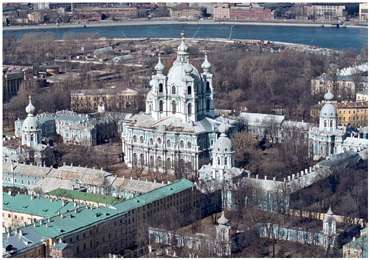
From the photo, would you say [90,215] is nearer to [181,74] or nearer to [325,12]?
[181,74]

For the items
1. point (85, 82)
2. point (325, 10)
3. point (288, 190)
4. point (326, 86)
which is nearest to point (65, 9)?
point (325, 10)

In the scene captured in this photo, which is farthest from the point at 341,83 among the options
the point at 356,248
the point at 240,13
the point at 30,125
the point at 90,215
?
the point at 240,13

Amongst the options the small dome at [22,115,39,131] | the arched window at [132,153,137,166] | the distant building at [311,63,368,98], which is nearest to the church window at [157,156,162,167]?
the arched window at [132,153,137,166]

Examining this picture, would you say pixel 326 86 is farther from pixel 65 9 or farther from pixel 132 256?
pixel 65 9

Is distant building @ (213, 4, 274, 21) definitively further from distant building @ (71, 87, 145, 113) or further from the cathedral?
the cathedral

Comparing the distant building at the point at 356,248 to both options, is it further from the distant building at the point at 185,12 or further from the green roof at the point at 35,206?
the distant building at the point at 185,12

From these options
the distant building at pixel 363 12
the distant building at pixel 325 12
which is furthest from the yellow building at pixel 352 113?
the distant building at pixel 325 12

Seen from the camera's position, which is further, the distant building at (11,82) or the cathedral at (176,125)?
the distant building at (11,82)

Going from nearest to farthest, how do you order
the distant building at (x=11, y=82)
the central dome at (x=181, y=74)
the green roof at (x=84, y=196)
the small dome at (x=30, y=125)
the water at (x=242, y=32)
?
1. the green roof at (x=84, y=196)
2. the central dome at (x=181, y=74)
3. the small dome at (x=30, y=125)
4. the distant building at (x=11, y=82)
5. the water at (x=242, y=32)

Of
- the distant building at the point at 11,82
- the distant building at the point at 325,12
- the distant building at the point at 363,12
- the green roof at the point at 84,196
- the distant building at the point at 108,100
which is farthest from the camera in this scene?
the distant building at the point at 325,12
